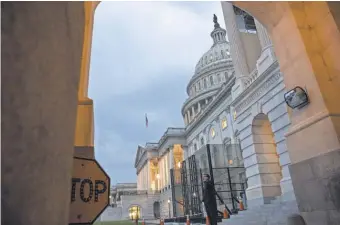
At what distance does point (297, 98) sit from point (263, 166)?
8665 mm

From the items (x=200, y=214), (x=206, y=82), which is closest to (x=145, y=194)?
(x=206, y=82)

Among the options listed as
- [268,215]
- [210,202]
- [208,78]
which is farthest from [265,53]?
[208,78]

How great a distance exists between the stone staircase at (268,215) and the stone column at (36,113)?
7998 mm

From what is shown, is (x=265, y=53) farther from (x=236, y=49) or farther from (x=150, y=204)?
(x=150, y=204)

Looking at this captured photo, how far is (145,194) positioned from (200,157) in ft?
139

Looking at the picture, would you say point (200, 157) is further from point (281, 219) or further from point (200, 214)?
point (281, 219)

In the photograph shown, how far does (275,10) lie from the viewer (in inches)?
239

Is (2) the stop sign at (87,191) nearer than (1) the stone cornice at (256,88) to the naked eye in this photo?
Yes

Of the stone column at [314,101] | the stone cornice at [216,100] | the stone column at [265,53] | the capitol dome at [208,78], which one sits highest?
the capitol dome at [208,78]

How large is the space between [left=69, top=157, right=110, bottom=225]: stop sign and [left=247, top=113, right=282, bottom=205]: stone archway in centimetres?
1144

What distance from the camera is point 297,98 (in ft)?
17.7

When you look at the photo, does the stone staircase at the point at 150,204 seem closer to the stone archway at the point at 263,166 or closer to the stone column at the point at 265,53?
the stone archway at the point at 263,166

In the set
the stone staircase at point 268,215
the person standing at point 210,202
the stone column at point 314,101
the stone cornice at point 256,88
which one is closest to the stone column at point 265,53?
the stone cornice at point 256,88

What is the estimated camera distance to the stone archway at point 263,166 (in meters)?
12.9
